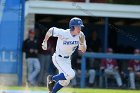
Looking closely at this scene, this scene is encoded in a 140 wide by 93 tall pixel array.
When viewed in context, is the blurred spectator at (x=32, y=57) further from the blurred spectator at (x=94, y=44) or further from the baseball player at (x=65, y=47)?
the baseball player at (x=65, y=47)

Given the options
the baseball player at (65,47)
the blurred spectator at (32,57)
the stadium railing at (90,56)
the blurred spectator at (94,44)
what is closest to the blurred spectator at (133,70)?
the stadium railing at (90,56)

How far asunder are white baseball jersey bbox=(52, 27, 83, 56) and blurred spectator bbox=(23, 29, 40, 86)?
6.28m

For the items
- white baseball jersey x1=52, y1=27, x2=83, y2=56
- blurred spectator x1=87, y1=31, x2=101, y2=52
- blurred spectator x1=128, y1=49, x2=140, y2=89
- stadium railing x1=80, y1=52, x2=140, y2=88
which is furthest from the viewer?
blurred spectator x1=87, y1=31, x2=101, y2=52

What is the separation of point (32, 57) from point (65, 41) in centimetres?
685

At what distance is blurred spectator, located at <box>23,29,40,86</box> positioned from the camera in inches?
724

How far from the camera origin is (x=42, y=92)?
48.8 feet

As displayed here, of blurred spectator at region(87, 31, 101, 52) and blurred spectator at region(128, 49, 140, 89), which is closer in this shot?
blurred spectator at region(128, 49, 140, 89)

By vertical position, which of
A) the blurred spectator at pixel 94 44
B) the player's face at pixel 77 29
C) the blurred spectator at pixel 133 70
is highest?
the player's face at pixel 77 29

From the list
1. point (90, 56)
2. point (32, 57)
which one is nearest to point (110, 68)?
point (90, 56)

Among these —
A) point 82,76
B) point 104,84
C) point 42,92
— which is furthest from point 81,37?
point 104,84

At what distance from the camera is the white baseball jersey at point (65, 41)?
469 inches

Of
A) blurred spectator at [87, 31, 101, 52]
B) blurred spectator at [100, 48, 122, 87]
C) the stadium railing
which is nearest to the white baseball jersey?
the stadium railing

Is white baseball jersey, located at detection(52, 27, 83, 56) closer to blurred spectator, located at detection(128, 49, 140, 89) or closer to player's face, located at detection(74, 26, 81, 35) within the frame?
player's face, located at detection(74, 26, 81, 35)

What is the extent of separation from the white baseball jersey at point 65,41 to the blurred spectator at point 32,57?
6279mm
